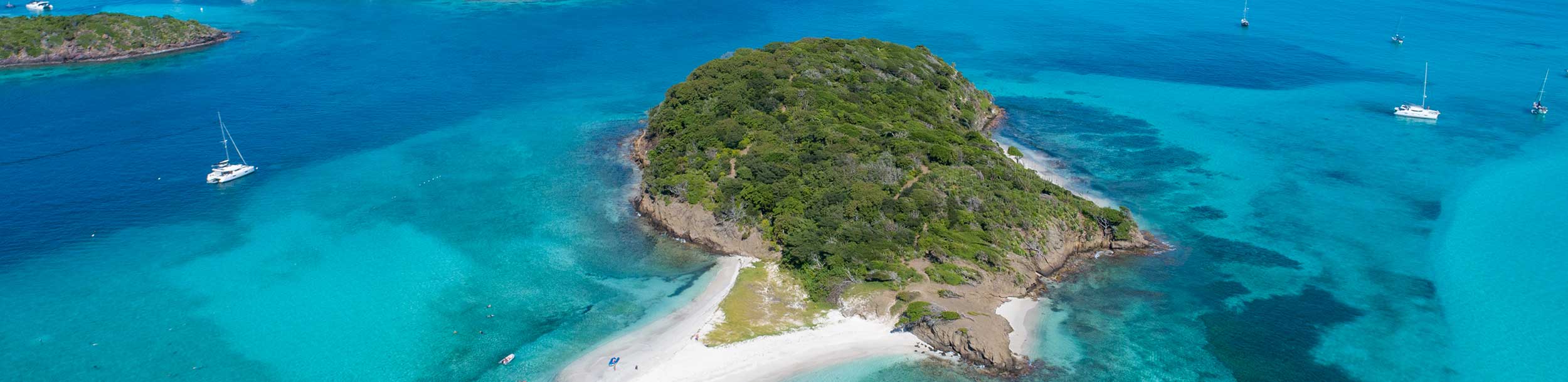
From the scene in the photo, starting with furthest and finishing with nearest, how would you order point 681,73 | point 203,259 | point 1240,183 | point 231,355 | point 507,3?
1. point 507,3
2. point 681,73
3. point 1240,183
4. point 203,259
5. point 231,355

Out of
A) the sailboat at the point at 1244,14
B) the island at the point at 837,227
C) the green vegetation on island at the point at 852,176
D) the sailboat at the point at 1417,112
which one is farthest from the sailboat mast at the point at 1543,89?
the green vegetation on island at the point at 852,176

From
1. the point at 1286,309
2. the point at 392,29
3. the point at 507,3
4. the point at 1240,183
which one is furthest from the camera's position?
the point at 507,3

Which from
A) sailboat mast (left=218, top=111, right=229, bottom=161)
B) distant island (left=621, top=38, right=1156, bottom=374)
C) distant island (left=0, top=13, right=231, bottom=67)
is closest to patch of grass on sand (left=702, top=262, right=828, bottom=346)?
distant island (left=621, top=38, right=1156, bottom=374)

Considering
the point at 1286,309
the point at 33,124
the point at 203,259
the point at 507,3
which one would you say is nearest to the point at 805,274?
the point at 1286,309

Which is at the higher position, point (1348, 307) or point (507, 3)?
point (507, 3)

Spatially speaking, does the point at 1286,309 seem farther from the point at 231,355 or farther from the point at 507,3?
the point at 507,3

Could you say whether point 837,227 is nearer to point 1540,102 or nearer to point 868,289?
point 868,289

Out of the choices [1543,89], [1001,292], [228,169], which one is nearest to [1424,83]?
[1543,89]

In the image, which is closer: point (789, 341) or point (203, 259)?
point (789, 341)

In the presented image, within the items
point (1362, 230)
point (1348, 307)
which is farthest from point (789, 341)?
point (1362, 230)
